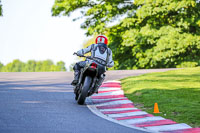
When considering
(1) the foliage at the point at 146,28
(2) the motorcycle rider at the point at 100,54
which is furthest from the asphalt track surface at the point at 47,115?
(1) the foliage at the point at 146,28

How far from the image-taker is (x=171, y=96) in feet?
39.8

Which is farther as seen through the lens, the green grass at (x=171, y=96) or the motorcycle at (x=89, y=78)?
the motorcycle at (x=89, y=78)

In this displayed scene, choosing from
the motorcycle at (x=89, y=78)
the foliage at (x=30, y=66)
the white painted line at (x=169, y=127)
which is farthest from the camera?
the foliage at (x=30, y=66)

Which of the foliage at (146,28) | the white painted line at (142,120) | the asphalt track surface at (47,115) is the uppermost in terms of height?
the foliage at (146,28)

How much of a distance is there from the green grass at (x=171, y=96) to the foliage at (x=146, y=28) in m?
11.0

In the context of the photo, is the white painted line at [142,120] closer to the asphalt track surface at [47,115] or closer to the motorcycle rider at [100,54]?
the asphalt track surface at [47,115]

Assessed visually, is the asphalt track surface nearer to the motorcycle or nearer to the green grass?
the motorcycle

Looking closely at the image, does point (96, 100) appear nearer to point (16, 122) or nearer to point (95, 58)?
point (95, 58)

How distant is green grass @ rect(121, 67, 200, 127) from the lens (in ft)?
30.0

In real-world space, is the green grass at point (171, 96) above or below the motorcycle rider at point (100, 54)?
below

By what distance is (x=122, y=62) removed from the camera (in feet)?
111

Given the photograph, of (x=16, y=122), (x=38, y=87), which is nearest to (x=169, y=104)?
(x=16, y=122)

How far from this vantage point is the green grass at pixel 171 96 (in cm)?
916

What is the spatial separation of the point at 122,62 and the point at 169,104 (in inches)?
914
